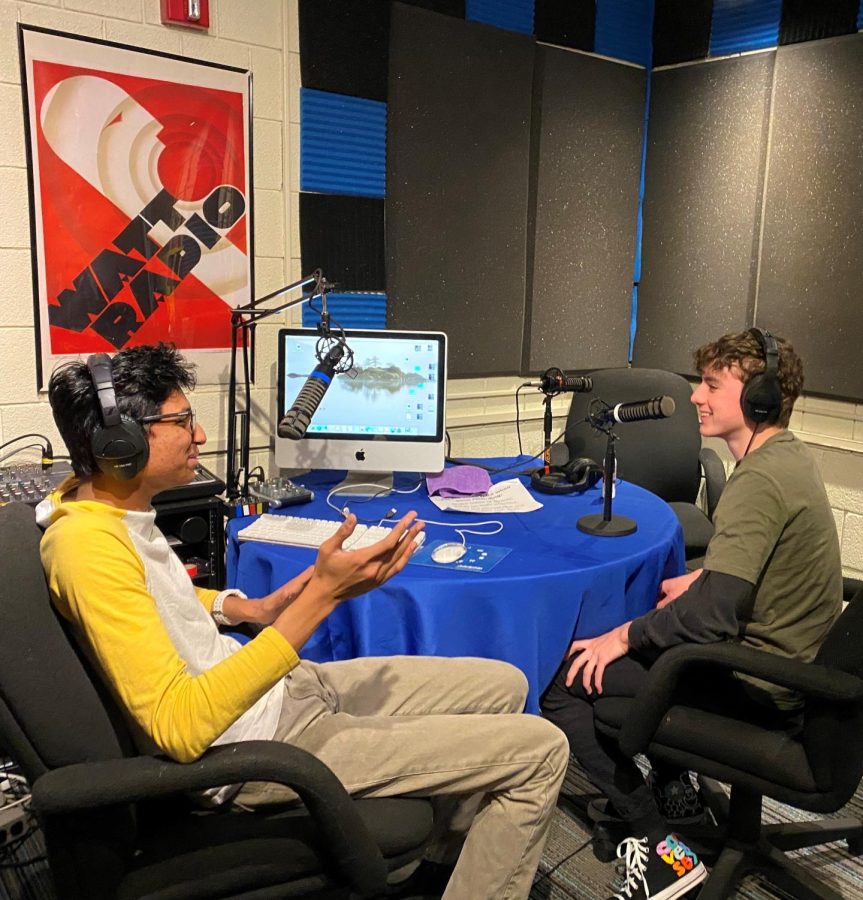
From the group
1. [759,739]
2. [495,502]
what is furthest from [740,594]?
[495,502]

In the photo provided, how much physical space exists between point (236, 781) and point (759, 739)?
107 cm

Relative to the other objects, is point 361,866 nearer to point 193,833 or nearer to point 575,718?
point 193,833

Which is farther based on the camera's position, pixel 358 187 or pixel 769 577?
pixel 358 187

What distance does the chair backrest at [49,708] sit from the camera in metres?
1.19

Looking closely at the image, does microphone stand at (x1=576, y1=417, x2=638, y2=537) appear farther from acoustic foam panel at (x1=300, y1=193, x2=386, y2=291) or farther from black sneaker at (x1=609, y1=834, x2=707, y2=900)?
acoustic foam panel at (x1=300, y1=193, x2=386, y2=291)

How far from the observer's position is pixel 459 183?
3492 mm

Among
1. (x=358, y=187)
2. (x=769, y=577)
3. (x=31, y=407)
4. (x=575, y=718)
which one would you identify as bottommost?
(x=575, y=718)

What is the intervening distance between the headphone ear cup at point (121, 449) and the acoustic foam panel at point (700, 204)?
10.3 ft

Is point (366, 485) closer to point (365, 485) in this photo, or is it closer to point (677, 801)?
point (365, 485)

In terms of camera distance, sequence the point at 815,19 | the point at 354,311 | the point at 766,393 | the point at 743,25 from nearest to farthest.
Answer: the point at 766,393, the point at 354,311, the point at 815,19, the point at 743,25

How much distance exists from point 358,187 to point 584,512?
161 cm

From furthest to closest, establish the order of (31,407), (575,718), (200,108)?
(200,108) < (31,407) < (575,718)

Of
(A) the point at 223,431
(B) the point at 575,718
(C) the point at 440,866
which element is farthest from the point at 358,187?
(C) the point at 440,866

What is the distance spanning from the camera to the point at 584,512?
93.7 inches
